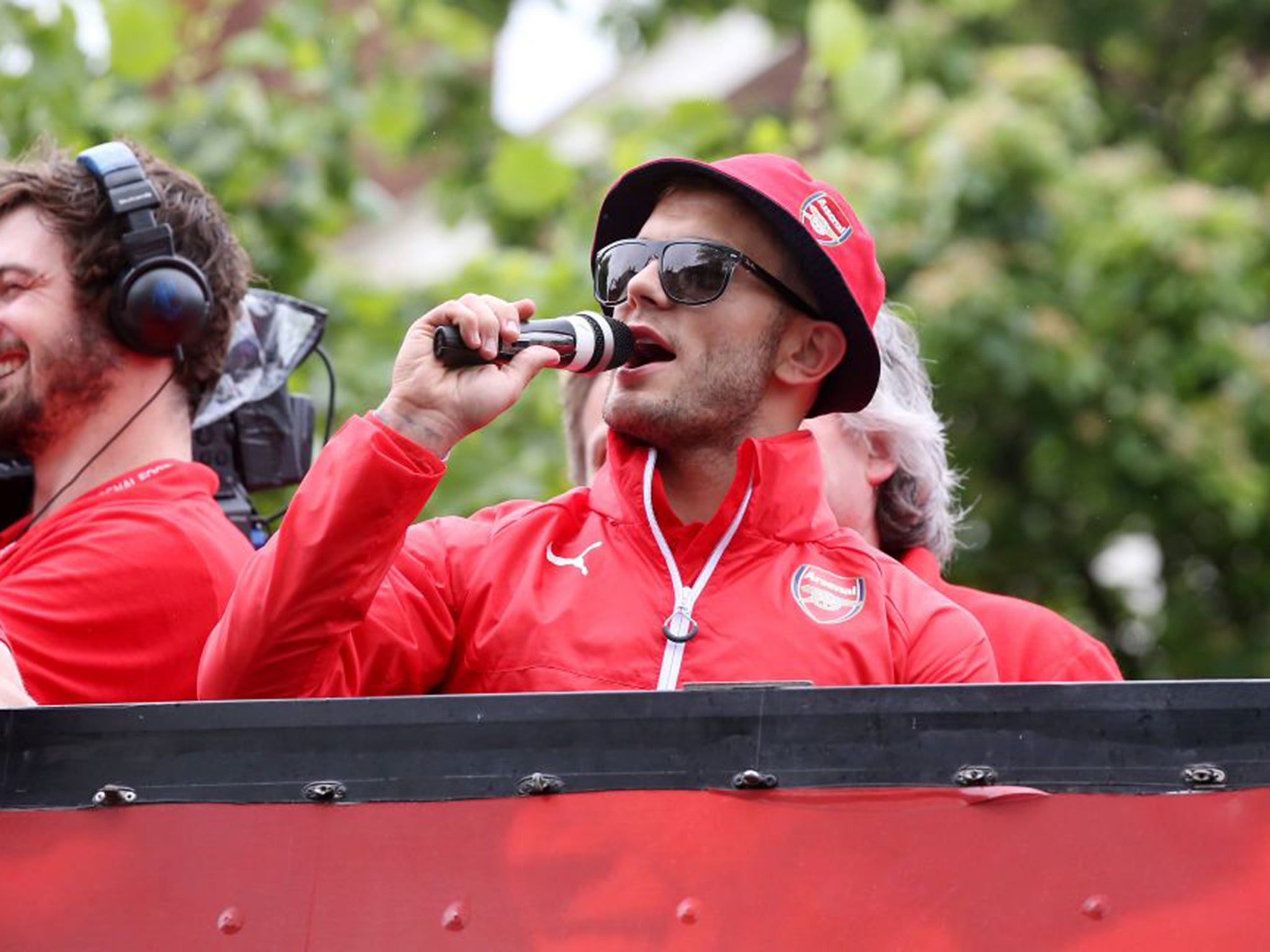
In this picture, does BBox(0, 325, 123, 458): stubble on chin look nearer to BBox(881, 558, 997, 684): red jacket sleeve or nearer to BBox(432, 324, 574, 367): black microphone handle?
BBox(432, 324, 574, 367): black microphone handle

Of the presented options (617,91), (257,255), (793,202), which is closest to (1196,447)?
(257,255)

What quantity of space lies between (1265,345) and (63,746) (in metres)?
6.78

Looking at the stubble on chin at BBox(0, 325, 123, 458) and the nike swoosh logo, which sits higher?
the nike swoosh logo

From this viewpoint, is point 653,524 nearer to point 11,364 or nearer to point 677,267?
point 677,267

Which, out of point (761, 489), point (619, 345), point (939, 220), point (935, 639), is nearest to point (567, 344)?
point (619, 345)

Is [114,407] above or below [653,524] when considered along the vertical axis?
below

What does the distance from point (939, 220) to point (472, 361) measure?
5253mm

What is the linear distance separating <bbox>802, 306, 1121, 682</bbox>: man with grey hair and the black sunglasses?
0.91 m

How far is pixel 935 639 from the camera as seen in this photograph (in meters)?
2.96

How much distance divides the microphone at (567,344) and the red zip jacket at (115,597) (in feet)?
2.63

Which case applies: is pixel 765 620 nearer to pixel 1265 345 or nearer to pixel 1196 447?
pixel 1196 447

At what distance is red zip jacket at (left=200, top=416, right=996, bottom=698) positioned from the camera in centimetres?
262

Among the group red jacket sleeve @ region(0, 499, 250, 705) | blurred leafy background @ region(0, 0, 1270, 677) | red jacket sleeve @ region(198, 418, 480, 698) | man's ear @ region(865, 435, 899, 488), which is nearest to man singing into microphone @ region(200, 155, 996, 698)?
red jacket sleeve @ region(198, 418, 480, 698)

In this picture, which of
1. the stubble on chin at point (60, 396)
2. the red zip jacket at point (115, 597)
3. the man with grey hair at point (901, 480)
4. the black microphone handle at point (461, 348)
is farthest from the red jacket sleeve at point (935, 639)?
the stubble on chin at point (60, 396)
